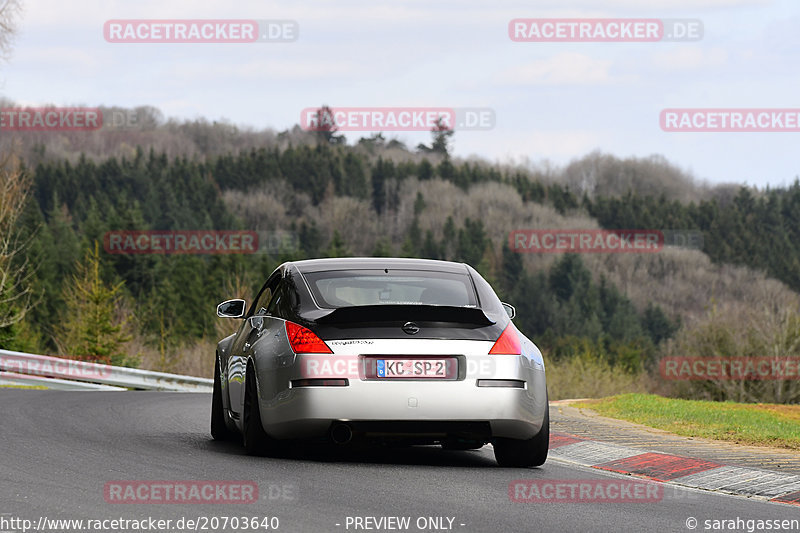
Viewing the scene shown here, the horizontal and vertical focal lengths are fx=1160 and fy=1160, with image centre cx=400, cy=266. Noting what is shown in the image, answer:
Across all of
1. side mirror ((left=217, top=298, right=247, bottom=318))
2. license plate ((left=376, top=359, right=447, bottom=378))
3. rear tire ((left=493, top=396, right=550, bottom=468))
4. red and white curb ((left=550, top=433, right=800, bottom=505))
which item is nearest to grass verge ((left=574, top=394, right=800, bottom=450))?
red and white curb ((left=550, top=433, right=800, bottom=505))

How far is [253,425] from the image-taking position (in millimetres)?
8945

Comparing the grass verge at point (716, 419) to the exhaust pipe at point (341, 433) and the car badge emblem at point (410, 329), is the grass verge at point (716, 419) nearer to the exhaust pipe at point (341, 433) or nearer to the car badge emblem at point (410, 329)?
the car badge emblem at point (410, 329)

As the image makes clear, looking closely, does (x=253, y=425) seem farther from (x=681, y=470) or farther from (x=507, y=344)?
(x=681, y=470)

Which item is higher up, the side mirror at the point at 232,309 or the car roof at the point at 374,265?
the car roof at the point at 374,265

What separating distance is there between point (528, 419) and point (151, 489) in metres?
2.85

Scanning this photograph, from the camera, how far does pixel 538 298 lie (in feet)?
507

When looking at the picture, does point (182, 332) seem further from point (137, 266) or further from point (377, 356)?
point (377, 356)

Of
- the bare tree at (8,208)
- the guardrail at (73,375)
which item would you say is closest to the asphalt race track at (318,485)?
the guardrail at (73,375)

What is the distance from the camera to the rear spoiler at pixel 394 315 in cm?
846

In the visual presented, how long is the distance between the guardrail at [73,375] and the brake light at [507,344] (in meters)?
17.1

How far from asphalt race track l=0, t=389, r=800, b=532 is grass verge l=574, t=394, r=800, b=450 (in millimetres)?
2622

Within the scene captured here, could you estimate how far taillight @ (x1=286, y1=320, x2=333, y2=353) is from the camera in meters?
8.38

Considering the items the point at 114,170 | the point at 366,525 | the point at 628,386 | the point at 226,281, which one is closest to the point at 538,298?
the point at 226,281

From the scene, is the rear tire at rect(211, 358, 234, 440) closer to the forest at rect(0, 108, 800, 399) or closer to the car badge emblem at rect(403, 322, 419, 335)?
the car badge emblem at rect(403, 322, 419, 335)
